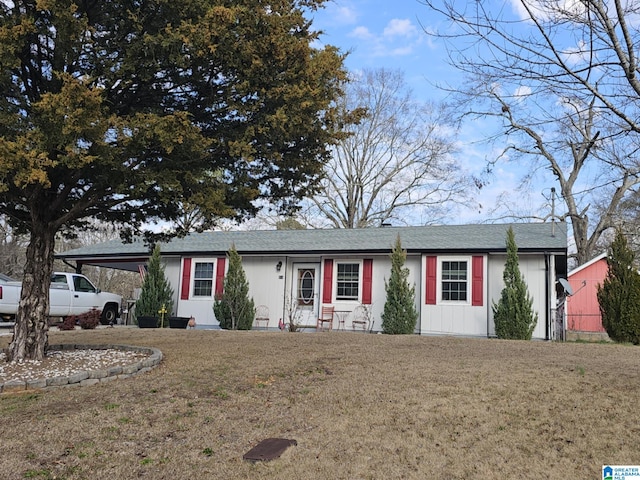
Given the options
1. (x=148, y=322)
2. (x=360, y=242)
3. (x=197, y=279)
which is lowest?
(x=148, y=322)

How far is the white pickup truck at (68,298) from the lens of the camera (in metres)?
13.6

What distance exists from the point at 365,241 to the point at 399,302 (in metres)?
2.67

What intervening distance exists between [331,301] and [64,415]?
10842 mm

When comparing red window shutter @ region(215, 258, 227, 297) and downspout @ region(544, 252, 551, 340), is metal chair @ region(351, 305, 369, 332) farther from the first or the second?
downspout @ region(544, 252, 551, 340)

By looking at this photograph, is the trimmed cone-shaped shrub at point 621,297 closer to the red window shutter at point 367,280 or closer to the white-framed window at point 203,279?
the red window shutter at point 367,280

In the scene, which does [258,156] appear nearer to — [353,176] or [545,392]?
[545,392]

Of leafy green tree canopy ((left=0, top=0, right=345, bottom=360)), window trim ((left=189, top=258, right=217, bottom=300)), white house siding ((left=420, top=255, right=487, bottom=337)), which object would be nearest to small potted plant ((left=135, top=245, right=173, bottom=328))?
window trim ((left=189, top=258, right=217, bottom=300))

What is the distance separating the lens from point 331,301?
50.9 ft

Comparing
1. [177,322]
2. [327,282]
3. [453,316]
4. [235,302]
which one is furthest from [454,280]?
[177,322]

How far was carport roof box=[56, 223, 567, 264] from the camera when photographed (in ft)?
46.6

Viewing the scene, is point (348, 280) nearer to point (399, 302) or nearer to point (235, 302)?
point (399, 302)

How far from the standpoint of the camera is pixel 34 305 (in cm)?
728

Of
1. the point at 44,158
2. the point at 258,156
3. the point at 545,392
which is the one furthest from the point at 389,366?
the point at 44,158

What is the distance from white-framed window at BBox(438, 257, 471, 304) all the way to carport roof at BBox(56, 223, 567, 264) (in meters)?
0.36
